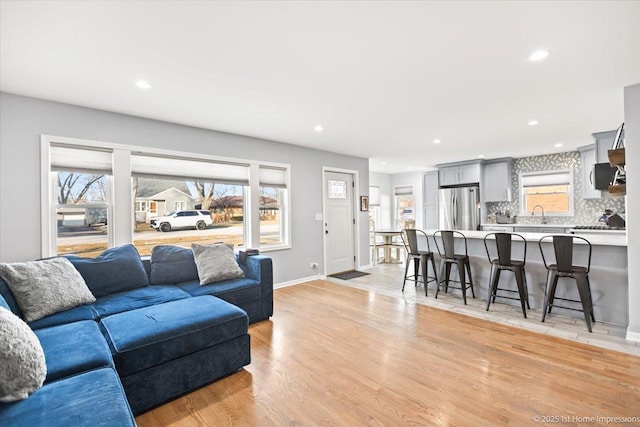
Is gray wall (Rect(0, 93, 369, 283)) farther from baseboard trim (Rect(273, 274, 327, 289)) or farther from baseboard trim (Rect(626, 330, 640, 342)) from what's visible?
baseboard trim (Rect(626, 330, 640, 342))

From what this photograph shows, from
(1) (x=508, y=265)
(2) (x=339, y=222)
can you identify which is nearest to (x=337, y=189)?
(2) (x=339, y=222)

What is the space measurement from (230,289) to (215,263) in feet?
1.39

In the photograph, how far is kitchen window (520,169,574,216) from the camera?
607 centimetres

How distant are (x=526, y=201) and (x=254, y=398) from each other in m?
7.06

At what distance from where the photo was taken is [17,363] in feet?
4.29

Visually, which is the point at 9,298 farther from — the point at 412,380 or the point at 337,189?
the point at 337,189

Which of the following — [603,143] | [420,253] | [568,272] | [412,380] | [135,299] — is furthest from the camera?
[603,143]

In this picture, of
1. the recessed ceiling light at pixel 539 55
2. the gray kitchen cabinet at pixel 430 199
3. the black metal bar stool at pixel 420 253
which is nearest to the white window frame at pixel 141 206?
the black metal bar stool at pixel 420 253

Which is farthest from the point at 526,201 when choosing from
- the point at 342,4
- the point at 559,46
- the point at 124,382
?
the point at 124,382

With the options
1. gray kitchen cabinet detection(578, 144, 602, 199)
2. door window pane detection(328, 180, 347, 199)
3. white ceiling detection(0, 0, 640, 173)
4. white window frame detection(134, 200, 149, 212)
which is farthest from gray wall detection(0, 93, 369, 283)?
gray kitchen cabinet detection(578, 144, 602, 199)

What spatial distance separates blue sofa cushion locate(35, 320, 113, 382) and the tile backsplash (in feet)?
23.3

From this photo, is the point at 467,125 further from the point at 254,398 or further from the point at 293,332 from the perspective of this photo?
the point at 254,398

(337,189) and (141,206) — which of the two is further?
(337,189)

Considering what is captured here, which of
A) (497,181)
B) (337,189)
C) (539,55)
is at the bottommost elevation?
(337,189)
